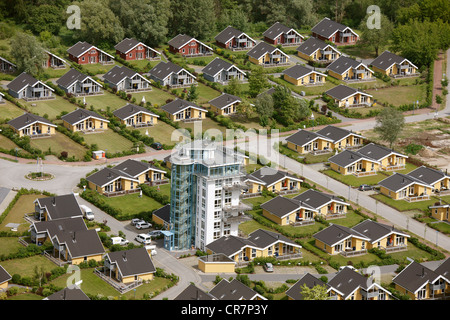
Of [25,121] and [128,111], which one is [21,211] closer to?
[25,121]

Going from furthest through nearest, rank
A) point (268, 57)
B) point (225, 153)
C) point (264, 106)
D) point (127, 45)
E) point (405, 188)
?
point (268, 57) → point (127, 45) → point (264, 106) → point (405, 188) → point (225, 153)

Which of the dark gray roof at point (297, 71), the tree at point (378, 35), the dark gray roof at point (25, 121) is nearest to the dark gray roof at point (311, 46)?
the tree at point (378, 35)

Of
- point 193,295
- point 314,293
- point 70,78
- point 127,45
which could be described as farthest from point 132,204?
point 127,45

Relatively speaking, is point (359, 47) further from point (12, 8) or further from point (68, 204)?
point (68, 204)

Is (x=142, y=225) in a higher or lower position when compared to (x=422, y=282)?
higher

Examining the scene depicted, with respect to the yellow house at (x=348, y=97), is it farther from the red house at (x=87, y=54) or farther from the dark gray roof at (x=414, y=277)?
the dark gray roof at (x=414, y=277)

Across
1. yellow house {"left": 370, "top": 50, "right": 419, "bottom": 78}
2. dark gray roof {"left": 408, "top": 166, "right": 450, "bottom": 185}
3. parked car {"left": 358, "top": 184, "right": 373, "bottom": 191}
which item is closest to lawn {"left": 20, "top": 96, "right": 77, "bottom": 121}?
parked car {"left": 358, "top": 184, "right": 373, "bottom": 191}
